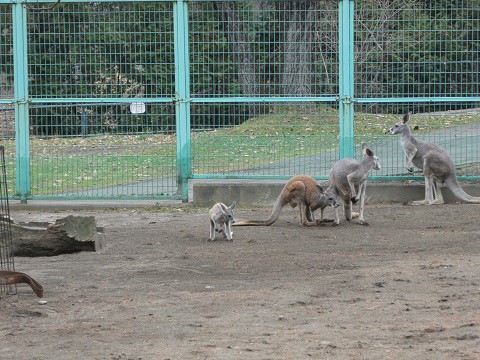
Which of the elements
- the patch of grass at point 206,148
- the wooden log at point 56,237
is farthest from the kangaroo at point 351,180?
the wooden log at point 56,237

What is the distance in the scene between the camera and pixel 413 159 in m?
13.9

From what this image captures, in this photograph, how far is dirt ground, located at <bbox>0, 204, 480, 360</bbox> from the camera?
6184 millimetres

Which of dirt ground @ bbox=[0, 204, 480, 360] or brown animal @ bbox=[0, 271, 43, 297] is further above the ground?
brown animal @ bbox=[0, 271, 43, 297]

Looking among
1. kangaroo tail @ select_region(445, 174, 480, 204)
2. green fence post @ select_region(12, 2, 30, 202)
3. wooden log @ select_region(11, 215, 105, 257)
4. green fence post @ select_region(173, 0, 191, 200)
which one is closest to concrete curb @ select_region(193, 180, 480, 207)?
kangaroo tail @ select_region(445, 174, 480, 204)

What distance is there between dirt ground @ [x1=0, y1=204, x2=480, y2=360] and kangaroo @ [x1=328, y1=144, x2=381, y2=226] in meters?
0.37

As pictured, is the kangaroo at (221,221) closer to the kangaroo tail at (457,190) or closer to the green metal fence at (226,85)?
the green metal fence at (226,85)

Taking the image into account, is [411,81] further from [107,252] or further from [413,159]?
[107,252]

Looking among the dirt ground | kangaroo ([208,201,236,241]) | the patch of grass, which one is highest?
the patch of grass

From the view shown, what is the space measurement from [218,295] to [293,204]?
432 cm

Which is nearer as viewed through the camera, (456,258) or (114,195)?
(456,258)

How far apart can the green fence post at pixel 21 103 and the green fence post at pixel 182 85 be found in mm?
2224

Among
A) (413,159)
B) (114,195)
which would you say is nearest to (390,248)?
(413,159)

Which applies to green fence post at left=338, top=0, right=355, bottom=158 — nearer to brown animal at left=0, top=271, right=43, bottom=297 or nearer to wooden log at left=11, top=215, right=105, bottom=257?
wooden log at left=11, top=215, right=105, bottom=257

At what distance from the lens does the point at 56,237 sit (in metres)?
10.1
